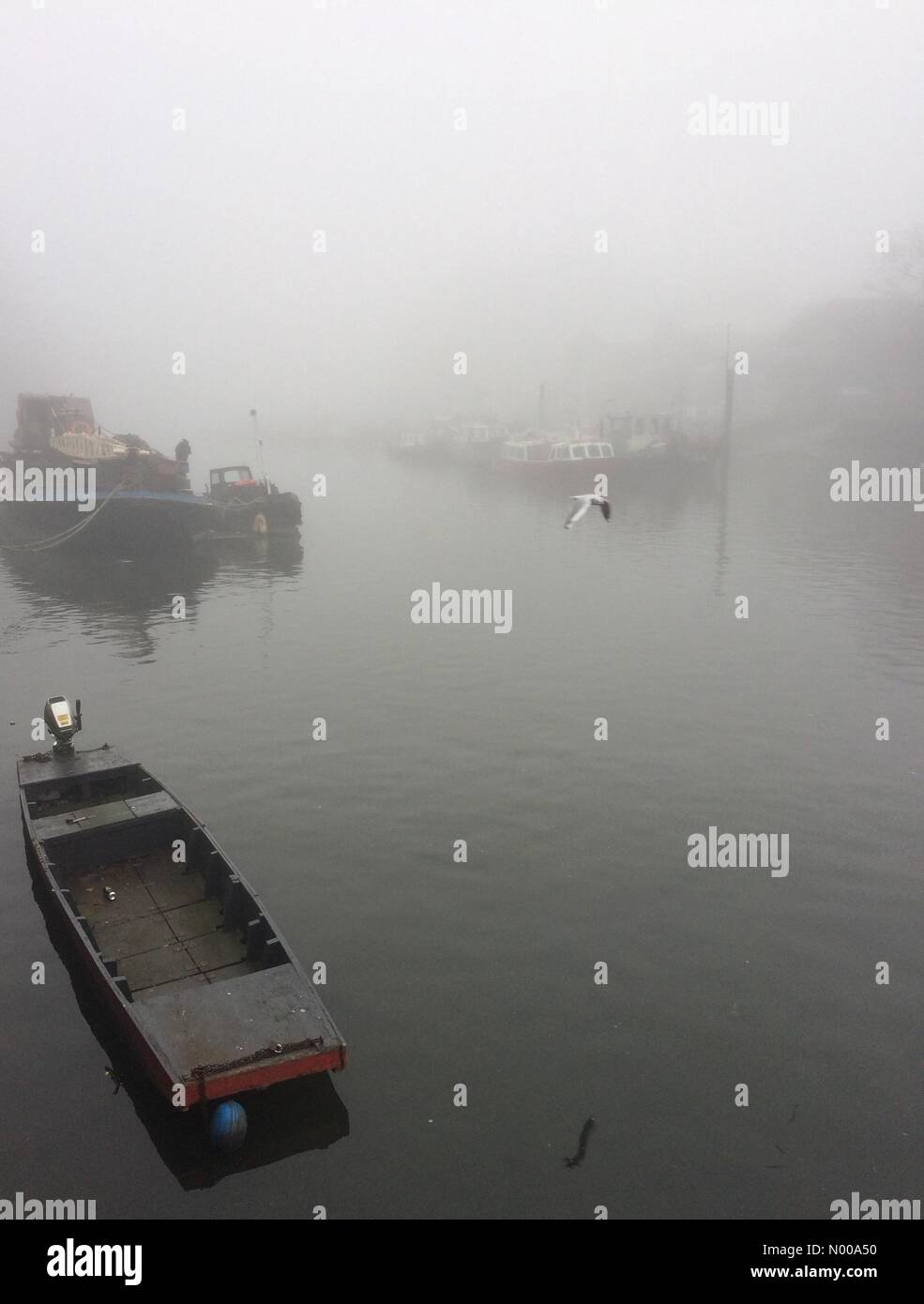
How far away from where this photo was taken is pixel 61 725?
18.4 m

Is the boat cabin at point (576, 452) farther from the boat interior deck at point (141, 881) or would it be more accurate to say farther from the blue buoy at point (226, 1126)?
the blue buoy at point (226, 1126)

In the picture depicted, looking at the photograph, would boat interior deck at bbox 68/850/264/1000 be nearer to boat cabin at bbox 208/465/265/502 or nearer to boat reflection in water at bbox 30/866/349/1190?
boat reflection in water at bbox 30/866/349/1190

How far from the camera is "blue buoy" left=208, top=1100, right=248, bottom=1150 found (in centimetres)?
1012

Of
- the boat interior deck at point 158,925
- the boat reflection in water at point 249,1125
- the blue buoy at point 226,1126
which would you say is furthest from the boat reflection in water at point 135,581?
the blue buoy at point 226,1126

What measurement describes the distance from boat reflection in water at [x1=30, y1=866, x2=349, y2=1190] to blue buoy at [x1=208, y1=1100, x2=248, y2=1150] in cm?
26

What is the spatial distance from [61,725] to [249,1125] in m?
10.1

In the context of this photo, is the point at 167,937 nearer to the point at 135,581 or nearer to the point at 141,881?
the point at 141,881

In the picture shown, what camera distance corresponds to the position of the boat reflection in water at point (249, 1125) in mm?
10312

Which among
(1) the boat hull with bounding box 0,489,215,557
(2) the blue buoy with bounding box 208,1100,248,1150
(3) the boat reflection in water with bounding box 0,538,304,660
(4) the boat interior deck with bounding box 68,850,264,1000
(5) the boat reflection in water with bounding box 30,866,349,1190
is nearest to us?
(2) the blue buoy with bounding box 208,1100,248,1150

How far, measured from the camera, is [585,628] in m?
A: 32.2

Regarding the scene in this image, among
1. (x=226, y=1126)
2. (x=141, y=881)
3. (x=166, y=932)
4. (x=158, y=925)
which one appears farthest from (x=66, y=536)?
(x=226, y=1126)

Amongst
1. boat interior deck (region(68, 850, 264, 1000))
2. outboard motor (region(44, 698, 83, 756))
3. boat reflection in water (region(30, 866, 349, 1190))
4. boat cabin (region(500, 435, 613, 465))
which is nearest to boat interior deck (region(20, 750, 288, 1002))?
boat interior deck (region(68, 850, 264, 1000))
